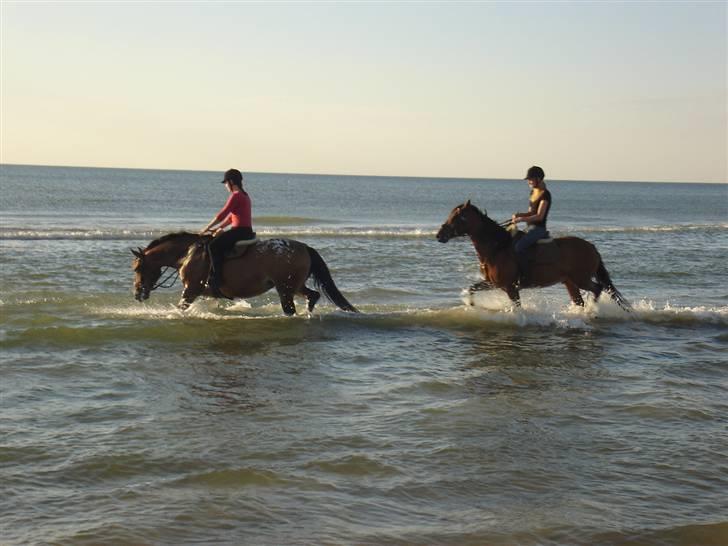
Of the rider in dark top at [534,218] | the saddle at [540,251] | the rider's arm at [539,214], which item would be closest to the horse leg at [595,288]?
the saddle at [540,251]

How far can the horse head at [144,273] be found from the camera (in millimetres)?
13906

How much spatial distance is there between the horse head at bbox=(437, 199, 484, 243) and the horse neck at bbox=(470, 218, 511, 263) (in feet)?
0.16

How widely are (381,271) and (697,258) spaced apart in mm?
9948

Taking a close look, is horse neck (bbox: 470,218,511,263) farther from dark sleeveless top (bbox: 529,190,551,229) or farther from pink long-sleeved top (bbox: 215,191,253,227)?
pink long-sleeved top (bbox: 215,191,253,227)

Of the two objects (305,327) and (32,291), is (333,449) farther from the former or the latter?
(32,291)

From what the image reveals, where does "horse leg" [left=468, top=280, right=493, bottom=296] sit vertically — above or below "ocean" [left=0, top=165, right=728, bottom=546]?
above

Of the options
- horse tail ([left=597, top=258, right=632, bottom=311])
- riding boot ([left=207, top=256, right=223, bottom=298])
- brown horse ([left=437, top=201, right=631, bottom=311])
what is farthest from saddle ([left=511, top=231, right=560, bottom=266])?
riding boot ([left=207, top=256, right=223, bottom=298])

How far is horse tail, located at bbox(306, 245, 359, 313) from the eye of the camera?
45.5 ft

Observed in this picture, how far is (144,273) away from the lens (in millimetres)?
13969

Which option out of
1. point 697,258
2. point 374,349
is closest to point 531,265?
point 374,349

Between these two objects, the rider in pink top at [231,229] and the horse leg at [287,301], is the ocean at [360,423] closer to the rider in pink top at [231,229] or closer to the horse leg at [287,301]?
the horse leg at [287,301]

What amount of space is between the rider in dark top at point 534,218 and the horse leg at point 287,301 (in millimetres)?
3500

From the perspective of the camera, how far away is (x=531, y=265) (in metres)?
14.3

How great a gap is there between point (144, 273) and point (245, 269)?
65.0 inches
